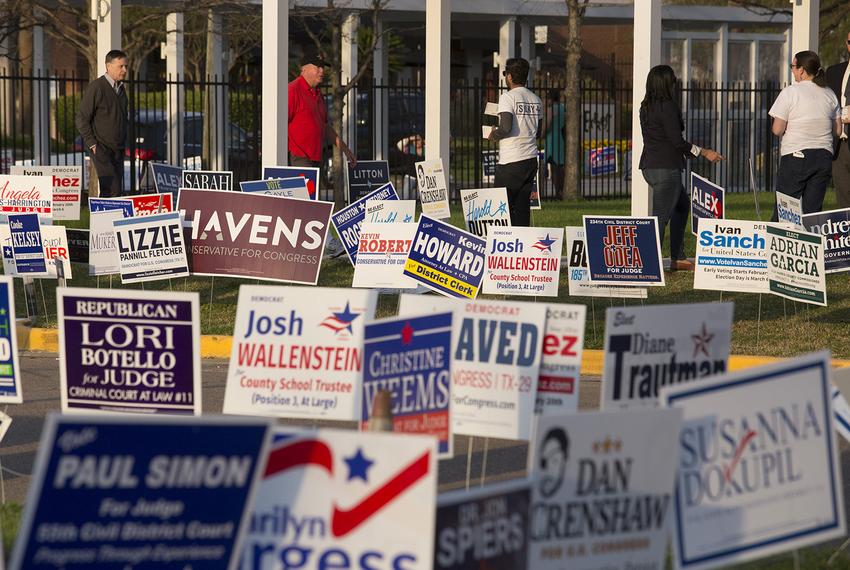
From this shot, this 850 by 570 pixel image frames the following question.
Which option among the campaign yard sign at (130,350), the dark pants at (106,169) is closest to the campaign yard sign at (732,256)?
the campaign yard sign at (130,350)

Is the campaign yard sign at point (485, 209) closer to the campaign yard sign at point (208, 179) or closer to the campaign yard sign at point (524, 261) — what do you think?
the campaign yard sign at point (524, 261)

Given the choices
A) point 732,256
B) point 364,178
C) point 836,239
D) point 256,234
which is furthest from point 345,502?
point 364,178

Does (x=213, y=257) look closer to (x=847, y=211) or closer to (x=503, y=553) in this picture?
(x=847, y=211)

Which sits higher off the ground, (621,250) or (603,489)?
(621,250)

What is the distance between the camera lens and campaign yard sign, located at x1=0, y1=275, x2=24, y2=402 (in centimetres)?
735

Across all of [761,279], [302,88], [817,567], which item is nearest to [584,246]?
[761,279]

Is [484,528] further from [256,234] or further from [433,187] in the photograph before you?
[433,187]

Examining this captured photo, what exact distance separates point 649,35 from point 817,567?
10113 millimetres

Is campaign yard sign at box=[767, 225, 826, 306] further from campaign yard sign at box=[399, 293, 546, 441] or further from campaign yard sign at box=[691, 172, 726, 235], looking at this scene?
campaign yard sign at box=[399, 293, 546, 441]

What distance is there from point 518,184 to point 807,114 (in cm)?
267

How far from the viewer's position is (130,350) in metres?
6.74

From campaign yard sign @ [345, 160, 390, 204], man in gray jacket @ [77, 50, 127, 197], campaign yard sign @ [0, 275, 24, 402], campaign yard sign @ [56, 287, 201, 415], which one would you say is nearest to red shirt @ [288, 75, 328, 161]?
campaign yard sign @ [345, 160, 390, 204]

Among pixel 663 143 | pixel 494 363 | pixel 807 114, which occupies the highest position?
pixel 807 114

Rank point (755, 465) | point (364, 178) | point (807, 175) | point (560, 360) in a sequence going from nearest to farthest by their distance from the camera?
point (755, 465) < point (560, 360) < point (807, 175) < point (364, 178)
